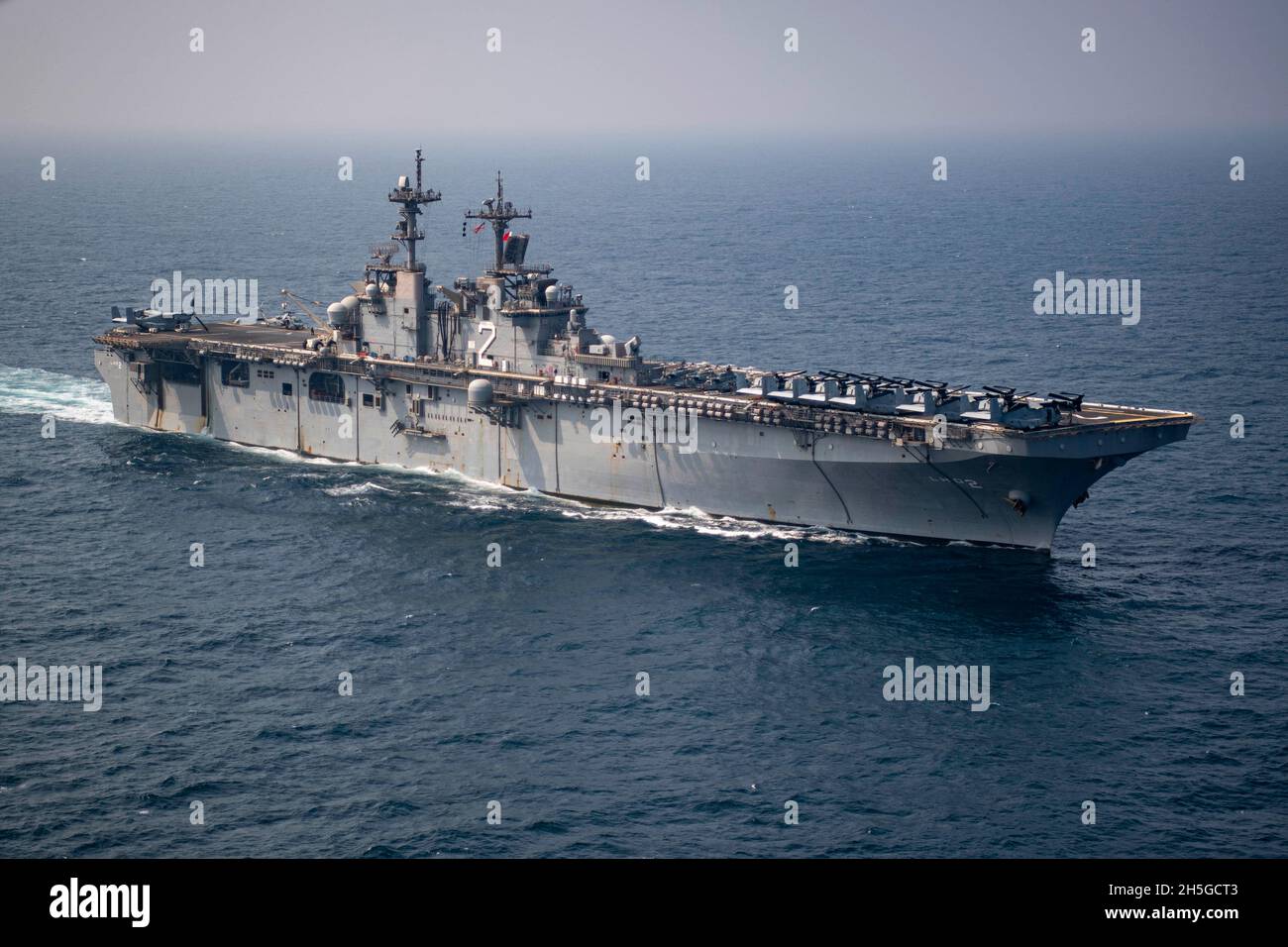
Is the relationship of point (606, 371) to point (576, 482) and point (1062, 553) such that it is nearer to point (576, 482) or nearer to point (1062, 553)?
point (576, 482)

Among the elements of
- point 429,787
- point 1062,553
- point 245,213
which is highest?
point 245,213

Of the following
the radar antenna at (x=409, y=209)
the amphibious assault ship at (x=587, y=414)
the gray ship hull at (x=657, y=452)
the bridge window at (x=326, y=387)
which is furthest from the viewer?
the bridge window at (x=326, y=387)

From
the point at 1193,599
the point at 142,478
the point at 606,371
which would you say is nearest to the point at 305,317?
the point at 142,478

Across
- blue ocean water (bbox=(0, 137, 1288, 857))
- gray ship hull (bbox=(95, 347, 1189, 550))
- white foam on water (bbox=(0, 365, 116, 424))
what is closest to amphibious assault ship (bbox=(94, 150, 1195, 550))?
gray ship hull (bbox=(95, 347, 1189, 550))

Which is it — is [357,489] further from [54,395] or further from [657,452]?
[54,395]

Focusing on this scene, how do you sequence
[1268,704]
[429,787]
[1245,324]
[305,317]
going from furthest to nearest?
[305,317] < [1245,324] < [1268,704] < [429,787]

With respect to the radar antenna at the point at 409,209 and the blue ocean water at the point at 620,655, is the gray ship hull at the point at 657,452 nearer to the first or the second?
the blue ocean water at the point at 620,655

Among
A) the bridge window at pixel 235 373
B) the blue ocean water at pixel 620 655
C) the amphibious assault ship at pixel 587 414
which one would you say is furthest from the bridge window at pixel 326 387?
the bridge window at pixel 235 373

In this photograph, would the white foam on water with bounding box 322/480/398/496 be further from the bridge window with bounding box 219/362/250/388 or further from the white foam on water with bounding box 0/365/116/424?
the white foam on water with bounding box 0/365/116/424
